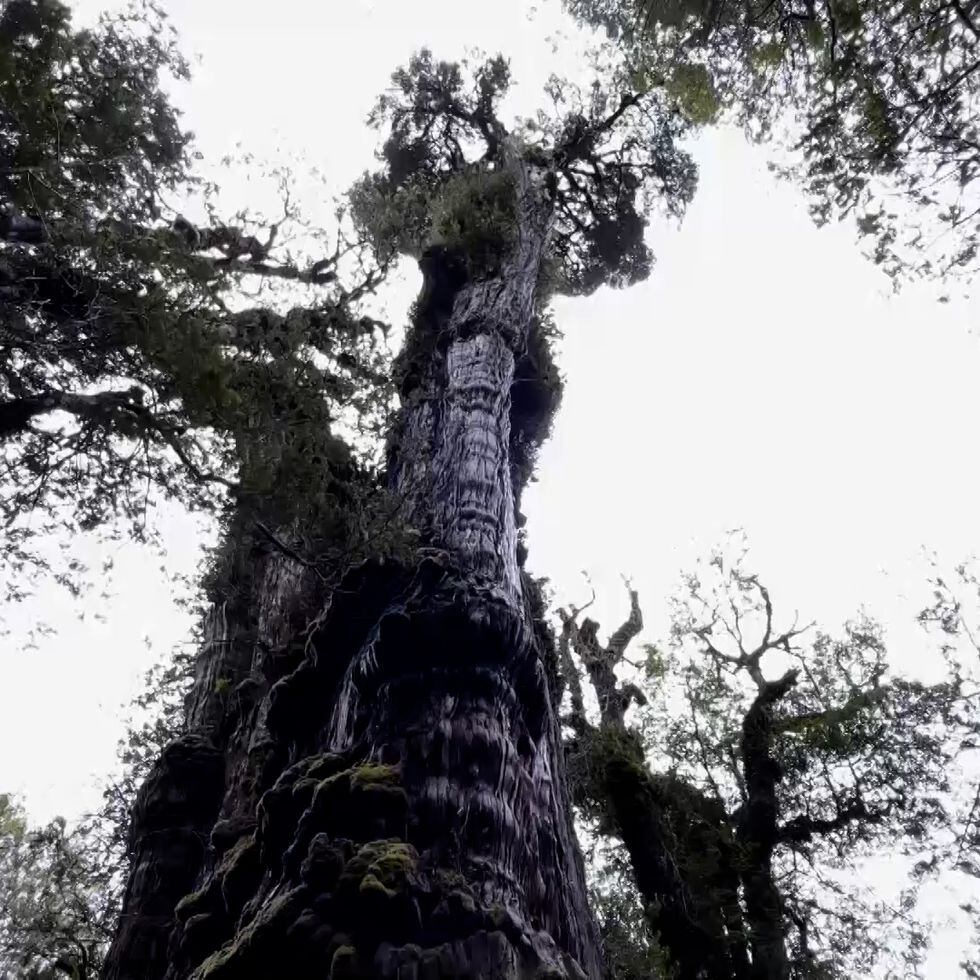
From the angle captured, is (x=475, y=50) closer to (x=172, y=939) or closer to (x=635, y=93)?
(x=635, y=93)

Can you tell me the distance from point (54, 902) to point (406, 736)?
10.5 metres

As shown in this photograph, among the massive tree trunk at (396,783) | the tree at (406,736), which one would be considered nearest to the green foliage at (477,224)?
the tree at (406,736)

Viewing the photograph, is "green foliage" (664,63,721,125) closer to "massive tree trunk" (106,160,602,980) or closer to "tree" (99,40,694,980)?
"tree" (99,40,694,980)

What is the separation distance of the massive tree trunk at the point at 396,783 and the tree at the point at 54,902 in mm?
2249

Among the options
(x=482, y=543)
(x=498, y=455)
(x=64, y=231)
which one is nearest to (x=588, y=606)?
(x=498, y=455)

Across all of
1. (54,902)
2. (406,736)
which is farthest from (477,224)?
(54,902)

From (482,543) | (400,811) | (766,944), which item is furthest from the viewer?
(766,944)

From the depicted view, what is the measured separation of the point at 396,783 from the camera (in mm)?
4316

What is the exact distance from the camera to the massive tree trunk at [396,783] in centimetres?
366

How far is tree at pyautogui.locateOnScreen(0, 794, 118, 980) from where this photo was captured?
7871mm

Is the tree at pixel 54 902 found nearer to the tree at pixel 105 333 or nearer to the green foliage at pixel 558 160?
the tree at pixel 105 333

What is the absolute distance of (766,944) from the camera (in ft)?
30.1

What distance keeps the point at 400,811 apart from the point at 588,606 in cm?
993

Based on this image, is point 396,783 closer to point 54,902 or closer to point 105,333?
point 105,333
